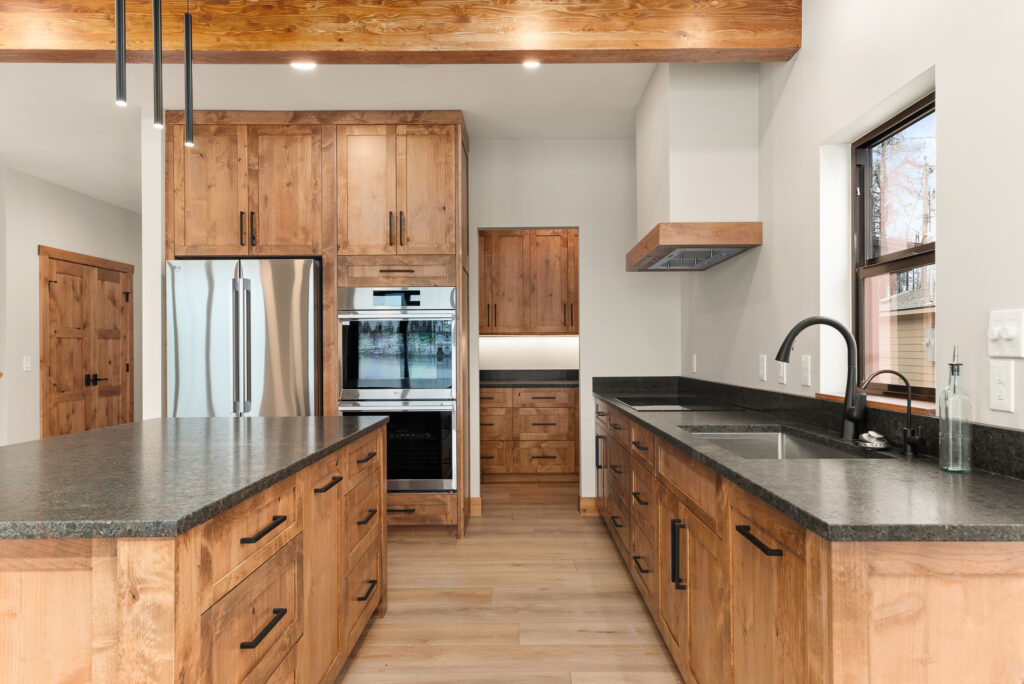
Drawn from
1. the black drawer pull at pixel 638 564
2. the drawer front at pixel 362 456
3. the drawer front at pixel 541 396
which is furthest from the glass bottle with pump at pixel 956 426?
the drawer front at pixel 541 396

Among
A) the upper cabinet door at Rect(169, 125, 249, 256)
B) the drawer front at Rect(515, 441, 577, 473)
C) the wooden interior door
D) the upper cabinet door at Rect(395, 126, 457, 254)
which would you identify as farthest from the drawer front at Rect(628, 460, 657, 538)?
the wooden interior door

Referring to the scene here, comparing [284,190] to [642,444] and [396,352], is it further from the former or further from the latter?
[642,444]

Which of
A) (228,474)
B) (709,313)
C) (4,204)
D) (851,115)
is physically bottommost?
(228,474)

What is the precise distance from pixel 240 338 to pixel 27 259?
291cm

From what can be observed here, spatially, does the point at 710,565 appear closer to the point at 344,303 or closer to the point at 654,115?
the point at 654,115

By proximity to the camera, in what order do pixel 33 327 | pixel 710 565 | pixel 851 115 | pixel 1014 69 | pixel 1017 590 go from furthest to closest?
pixel 33 327
pixel 851 115
pixel 710 565
pixel 1014 69
pixel 1017 590

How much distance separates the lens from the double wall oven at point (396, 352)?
379 cm

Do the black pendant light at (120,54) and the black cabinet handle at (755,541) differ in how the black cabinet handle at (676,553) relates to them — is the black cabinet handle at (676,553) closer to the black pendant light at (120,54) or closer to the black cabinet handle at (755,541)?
the black cabinet handle at (755,541)

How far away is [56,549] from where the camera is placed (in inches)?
42.4

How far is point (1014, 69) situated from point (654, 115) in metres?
2.01

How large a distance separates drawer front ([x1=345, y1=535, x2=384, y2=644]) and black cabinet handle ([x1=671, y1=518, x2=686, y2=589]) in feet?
3.66

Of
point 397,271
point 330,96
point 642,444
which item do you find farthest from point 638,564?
point 330,96

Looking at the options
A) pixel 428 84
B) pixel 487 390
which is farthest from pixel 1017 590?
pixel 487 390

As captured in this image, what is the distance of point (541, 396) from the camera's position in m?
5.56
